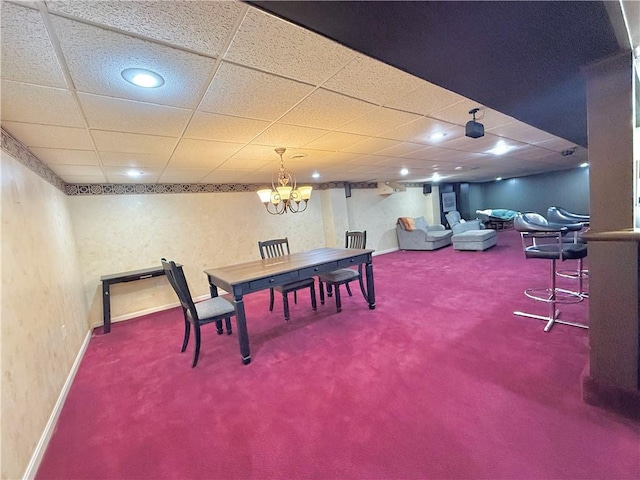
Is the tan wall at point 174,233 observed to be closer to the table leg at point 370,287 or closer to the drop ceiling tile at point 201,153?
the drop ceiling tile at point 201,153

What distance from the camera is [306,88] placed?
5.23 ft

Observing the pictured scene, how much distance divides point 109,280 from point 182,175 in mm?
1738

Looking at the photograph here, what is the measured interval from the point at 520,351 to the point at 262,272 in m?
2.34

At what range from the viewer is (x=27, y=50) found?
104 cm

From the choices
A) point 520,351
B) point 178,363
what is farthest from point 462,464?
point 178,363

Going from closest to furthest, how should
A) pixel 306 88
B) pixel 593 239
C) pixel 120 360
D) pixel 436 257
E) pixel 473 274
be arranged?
pixel 593 239 < pixel 306 88 < pixel 120 360 < pixel 473 274 < pixel 436 257

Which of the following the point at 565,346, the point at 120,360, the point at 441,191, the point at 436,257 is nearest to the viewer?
the point at 565,346

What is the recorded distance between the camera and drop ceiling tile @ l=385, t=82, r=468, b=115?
1790 mm

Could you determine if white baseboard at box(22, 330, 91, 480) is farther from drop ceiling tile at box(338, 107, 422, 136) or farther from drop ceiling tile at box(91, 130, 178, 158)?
drop ceiling tile at box(338, 107, 422, 136)

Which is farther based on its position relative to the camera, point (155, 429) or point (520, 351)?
point (520, 351)

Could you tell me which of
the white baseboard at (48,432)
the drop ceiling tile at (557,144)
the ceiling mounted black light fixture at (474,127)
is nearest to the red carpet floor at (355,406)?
the white baseboard at (48,432)

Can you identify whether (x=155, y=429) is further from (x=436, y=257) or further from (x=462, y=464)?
(x=436, y=257)

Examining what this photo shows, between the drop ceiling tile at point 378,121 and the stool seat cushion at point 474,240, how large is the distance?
16.1ft

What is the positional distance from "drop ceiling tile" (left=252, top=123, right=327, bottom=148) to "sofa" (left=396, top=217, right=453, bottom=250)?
17.4 ft
